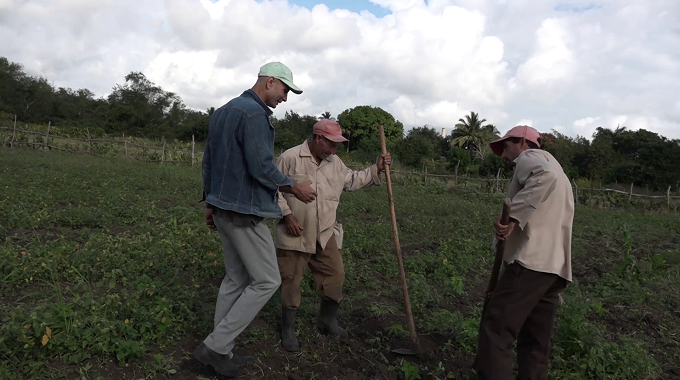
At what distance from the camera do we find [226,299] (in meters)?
3.14

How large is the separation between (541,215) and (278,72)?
1.86m

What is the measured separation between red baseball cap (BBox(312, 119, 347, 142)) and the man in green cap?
0.56 meters

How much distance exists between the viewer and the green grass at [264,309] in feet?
10.5

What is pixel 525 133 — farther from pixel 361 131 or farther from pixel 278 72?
pixel 361 131

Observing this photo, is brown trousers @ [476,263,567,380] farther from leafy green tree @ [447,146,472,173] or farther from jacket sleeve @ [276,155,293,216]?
leafy green tree @ [447,146,472,173]

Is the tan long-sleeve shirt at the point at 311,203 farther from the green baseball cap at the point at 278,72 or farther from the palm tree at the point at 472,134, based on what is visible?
the palm tree at the point at 472,134

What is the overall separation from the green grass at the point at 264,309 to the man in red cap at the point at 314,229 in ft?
0.96

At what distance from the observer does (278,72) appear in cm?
306

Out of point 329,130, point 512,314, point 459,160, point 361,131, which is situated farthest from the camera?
point 361,131

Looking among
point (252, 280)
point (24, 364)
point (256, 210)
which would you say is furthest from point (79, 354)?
point (256, 210)

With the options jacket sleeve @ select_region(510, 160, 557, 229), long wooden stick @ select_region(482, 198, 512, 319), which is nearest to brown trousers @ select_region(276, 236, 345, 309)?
long wooden stick @ select_region(482, 198, 512, 319)

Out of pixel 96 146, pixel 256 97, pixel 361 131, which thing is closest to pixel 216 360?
pixel 256 97

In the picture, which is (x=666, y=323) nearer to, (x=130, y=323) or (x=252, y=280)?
(x=252, y=280)

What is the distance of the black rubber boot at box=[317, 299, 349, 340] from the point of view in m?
3.92
